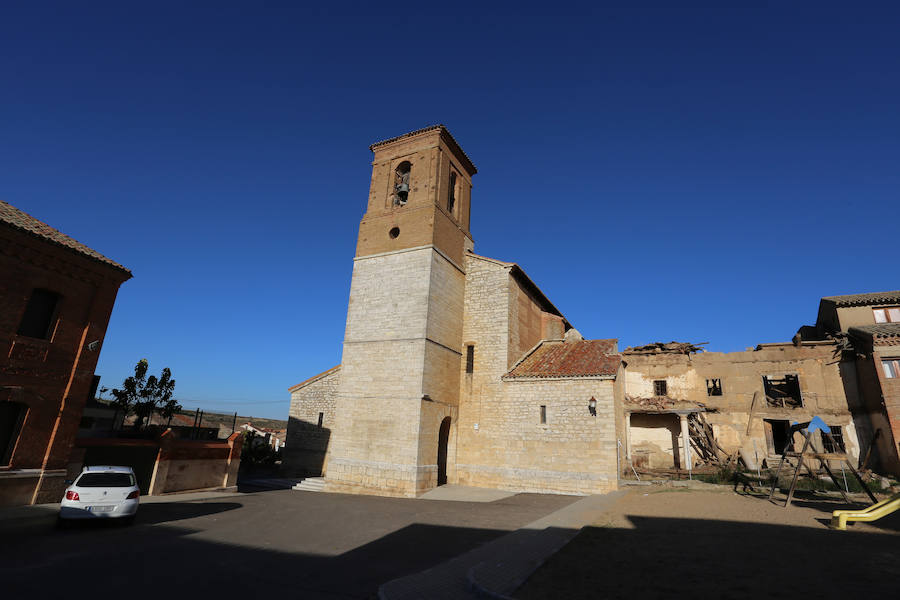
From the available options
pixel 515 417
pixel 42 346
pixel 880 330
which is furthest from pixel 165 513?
pixel 880 330

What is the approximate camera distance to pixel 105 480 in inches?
420

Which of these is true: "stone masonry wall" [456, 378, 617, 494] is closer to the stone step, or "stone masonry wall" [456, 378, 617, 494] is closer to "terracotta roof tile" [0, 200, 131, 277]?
the stone step

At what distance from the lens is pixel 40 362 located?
41.2 ft

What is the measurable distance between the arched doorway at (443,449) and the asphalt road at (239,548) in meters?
6.69

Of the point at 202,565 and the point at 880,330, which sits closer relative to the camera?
the point at 202,565

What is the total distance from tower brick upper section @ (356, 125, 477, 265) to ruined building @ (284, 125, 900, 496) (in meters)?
0.08

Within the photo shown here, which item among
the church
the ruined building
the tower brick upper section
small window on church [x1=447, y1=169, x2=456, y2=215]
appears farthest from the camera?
small window on church [x1=447, y1=169, x2=456, y2=215]

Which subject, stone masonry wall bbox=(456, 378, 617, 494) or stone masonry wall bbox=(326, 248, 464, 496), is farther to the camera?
stone masonry wall bbox=(326, 248, 464, 496)

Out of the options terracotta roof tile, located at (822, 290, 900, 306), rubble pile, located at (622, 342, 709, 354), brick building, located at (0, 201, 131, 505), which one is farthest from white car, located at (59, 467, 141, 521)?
terracotta roof tile, located at (822, 290, 900, 306)

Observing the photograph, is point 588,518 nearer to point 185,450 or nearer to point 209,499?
point 209,499

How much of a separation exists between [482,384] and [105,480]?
47.9ft

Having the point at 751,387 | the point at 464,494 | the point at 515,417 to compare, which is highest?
the point at 751,387

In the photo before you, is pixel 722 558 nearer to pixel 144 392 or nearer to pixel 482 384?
pixel 482 384

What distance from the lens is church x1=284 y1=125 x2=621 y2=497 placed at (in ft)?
60.4
